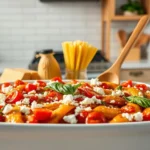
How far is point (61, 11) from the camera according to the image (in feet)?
12.3

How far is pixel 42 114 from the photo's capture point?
0.89 m

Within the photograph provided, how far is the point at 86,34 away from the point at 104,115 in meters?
2.93

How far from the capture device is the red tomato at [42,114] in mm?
883

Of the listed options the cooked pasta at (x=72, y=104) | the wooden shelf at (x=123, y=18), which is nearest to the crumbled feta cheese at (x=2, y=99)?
the cooked pasta at (x=72, y=104)

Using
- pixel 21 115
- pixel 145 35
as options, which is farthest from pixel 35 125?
pixel 145 35

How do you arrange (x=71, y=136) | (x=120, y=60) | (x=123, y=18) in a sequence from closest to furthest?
(x=71, y=136) < (x=120, y=60) < (x=123, y=18)

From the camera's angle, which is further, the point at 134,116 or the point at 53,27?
the point at 53,27

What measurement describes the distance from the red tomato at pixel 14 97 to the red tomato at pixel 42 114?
140 millimetres

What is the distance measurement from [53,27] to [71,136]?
3043mm

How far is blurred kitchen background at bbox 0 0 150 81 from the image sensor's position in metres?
3.73

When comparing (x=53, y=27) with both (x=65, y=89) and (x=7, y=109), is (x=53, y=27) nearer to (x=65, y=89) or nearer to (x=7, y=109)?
(x=65, y=89)

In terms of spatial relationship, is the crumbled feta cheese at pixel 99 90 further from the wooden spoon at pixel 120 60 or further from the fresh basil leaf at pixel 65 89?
the wooden spoon at pixel 120 60

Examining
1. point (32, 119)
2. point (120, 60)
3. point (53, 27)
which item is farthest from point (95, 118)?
point (53, 27)

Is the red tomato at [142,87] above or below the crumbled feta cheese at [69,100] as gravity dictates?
below
